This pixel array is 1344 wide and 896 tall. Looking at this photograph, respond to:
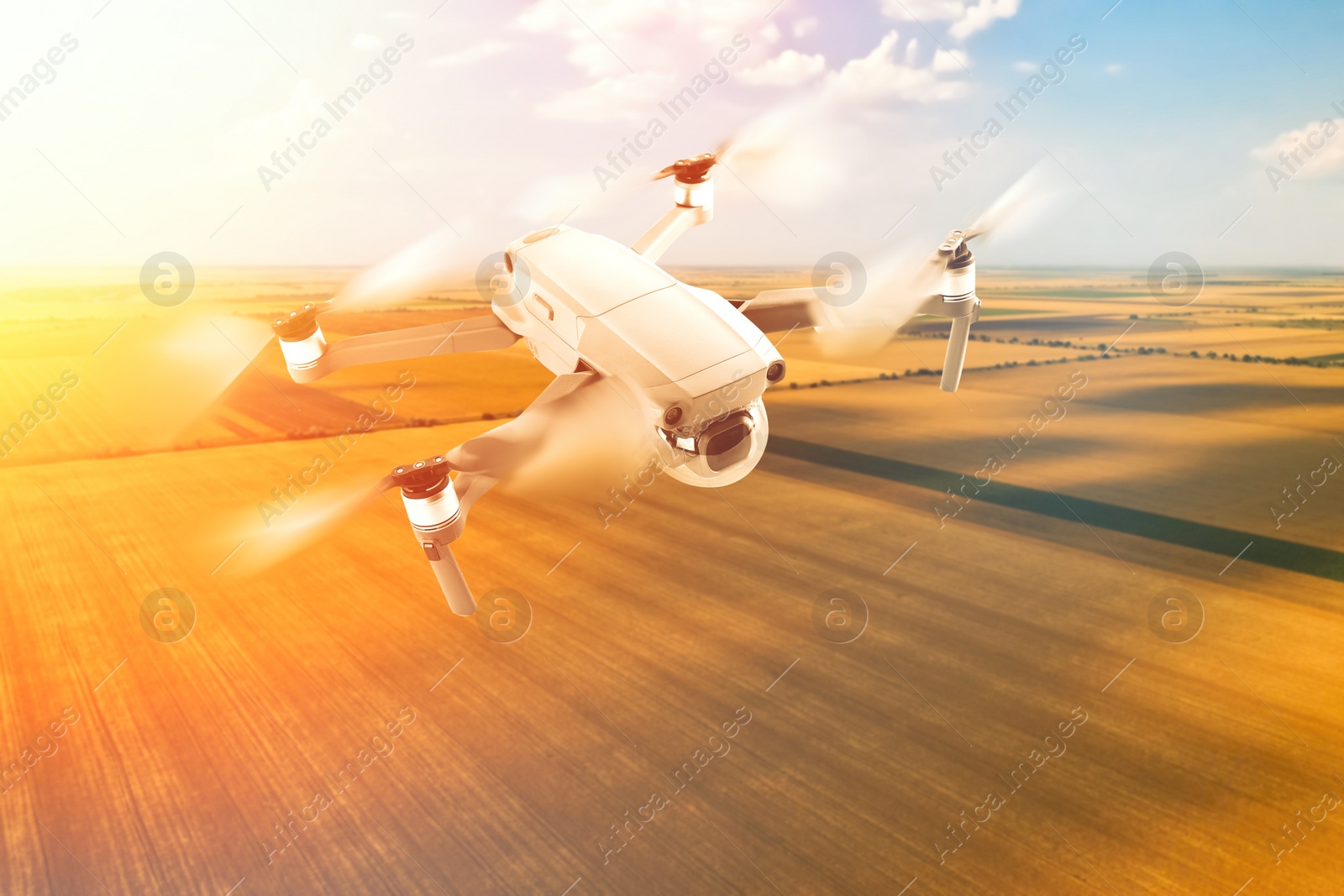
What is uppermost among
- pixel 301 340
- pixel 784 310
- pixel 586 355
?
pixel 301 340

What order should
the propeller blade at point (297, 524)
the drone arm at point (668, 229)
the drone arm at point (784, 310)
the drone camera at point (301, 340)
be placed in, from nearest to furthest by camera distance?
the propeller blade at point (297, 524) < the drone camera at point (301, 340) < the drone arm at point (784, 310) < the drone arm at point (668, 229)

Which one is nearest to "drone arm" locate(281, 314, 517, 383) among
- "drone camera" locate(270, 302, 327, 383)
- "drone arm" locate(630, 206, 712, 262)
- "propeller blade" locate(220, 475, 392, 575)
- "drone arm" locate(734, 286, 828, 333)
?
"drone camera" locate(270, 302, 327, 383)

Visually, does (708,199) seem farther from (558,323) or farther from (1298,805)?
(1298,805)

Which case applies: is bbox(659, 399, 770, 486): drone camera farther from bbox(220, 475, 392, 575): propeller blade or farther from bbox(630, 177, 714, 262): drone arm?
bbox(630, 177, 714, 262): drone arm

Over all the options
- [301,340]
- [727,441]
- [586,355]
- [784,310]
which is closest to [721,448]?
[727,441]

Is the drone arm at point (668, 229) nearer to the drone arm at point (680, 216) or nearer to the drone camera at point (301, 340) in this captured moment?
the drone arm at point (680, 216)

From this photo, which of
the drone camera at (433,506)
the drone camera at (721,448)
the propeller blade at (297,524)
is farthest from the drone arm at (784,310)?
the propeller blade at (297,524)

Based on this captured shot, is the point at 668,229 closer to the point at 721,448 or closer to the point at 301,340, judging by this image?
the point at 721,448

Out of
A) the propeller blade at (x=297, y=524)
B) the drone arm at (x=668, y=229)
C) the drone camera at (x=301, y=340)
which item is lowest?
the drone arm at (x=668, y=229)
